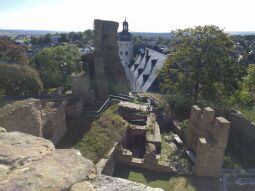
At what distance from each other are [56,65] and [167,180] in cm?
3132

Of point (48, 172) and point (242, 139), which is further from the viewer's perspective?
point (242, 139)

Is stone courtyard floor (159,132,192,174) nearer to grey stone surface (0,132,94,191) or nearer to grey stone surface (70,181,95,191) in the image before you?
grey stone surface (0,132,94,191)

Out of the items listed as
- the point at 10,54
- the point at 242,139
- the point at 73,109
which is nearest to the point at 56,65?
the point at 10,54

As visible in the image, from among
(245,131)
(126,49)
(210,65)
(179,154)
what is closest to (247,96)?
(210,65)

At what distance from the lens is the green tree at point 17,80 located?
1018 inches

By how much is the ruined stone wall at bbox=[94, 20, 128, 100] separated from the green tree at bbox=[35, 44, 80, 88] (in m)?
14.2

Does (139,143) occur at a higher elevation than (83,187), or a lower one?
lower

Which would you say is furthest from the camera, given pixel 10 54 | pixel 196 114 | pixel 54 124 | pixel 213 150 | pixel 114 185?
pixel 10 54

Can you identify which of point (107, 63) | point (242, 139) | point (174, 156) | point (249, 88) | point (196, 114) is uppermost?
point (107, 63)

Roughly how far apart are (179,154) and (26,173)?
14.5m

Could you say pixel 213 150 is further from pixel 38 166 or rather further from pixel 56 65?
pixel 56 65

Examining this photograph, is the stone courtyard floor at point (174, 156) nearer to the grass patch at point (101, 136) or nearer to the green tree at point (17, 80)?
the grass patch at point (101, 136)

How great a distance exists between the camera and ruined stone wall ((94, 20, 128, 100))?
23828 millimetres

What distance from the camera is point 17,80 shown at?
2627cm
